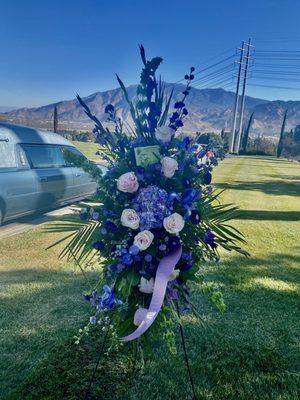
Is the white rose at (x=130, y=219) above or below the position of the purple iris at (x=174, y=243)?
above

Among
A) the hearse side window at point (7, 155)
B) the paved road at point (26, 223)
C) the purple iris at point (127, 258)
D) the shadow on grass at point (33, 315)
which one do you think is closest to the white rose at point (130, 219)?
the purple iris at point (127, 258)

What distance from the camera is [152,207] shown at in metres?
2.06

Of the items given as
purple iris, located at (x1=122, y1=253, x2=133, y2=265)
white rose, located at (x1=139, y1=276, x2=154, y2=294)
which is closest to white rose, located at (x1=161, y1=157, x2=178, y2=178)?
purple iris, located at (x1=122, y1=253, x2=133, y2=265)

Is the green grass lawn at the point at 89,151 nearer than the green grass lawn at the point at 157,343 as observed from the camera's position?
No

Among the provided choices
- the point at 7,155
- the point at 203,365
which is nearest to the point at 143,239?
the point at 203,365

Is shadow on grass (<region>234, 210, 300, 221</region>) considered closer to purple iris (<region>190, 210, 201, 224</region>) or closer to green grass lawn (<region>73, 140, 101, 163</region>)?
purple iris (<region>190, 210, 201, 224</region>)

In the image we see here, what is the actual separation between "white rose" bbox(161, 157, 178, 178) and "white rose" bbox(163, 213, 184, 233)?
278 millimetres

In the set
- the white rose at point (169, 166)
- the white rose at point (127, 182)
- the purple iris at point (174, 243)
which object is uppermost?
the white rose at point (169, 166)

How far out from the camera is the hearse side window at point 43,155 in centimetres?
708

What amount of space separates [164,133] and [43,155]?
19.1ft

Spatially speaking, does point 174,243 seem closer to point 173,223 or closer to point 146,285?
point 173,223

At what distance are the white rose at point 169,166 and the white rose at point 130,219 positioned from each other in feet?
1.06

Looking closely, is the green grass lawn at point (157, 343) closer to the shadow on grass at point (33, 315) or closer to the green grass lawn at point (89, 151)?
the shadow on grass at point (33, 315)

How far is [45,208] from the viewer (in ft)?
24.7
